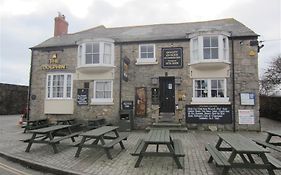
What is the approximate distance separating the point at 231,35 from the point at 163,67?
429 cm

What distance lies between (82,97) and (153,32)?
21.3ft

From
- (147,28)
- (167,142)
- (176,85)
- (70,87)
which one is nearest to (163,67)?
(176,85)

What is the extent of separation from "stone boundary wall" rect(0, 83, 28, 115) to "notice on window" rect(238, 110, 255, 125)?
72.8ft

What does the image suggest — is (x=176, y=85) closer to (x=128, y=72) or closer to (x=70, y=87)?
(x=128, y=72)

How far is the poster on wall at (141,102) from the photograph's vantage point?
13.3 meters

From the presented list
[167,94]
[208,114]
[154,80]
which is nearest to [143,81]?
[154,80]

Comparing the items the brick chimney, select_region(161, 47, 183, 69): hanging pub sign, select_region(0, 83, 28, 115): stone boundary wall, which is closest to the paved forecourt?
select_region(161, 47, 183, 69): hanging pub sign

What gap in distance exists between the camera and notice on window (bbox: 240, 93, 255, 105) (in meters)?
12.2

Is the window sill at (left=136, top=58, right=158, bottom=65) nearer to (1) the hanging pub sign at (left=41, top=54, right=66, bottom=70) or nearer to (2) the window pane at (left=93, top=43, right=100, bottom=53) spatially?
(2) the window pane at (left=93, top=43, right=100, bottom=53)

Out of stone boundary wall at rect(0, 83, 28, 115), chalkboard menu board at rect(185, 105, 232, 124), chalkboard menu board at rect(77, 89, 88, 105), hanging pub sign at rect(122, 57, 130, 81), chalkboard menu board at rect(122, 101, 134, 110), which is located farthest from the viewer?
stone boundary wall at rect(0, 83, 28, 115)

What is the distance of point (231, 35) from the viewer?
12.8m

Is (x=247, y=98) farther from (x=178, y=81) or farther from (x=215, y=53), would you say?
(x=178, y=81)

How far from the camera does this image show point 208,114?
12586 millimetres

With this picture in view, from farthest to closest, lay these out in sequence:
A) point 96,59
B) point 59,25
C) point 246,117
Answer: point 59,25 < point 96,59 < point 246,117
